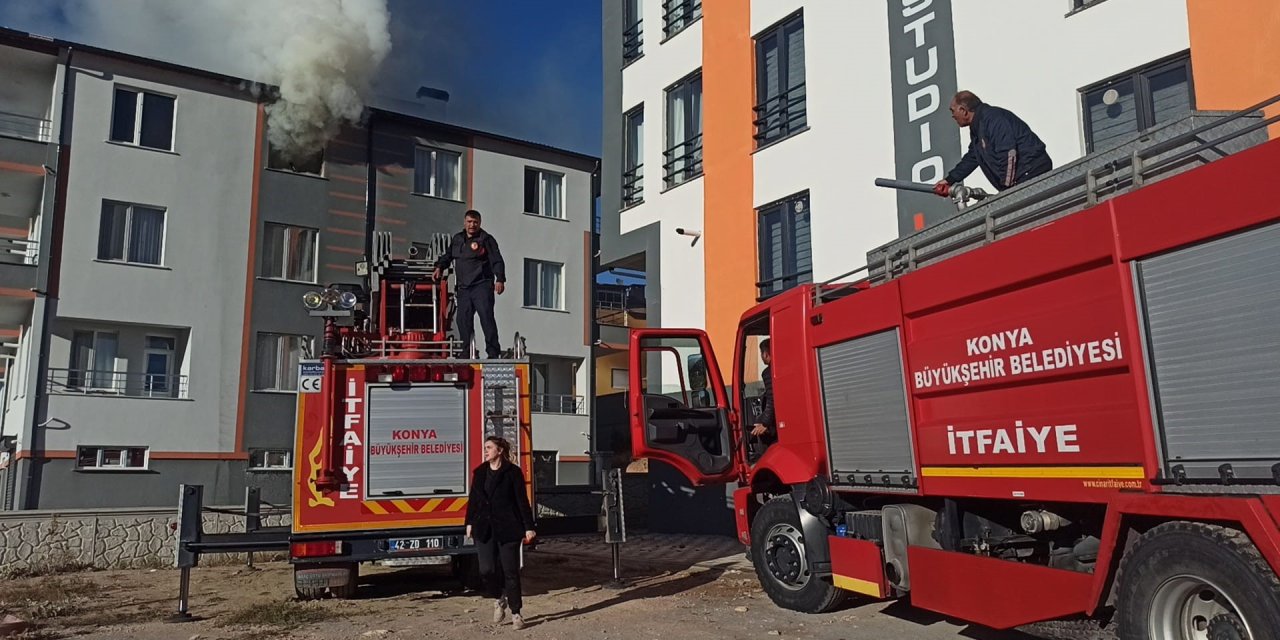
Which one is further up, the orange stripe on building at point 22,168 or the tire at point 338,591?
the orange stripe on building at point 22,168

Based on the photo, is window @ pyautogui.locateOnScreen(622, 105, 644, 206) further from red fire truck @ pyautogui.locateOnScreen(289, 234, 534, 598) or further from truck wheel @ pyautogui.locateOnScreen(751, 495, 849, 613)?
truck wheel @ pyautogui.locateOnScreen(751, 495, 849, 613)

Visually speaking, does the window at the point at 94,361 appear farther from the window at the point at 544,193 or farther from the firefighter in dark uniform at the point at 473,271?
the firefighter in dark uniform at the point at 473,271

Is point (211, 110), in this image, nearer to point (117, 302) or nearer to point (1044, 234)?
point (117, 302)

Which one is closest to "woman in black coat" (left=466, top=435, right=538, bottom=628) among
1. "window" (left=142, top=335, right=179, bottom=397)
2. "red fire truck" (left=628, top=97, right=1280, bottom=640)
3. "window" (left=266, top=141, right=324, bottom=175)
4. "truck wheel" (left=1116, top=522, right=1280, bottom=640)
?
"red fire truck" (left=628, top=97, right=1280, bottom=640)

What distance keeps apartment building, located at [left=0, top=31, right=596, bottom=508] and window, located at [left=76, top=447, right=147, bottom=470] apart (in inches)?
1.6

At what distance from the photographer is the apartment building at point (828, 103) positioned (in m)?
9.77

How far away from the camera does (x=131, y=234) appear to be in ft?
70.3

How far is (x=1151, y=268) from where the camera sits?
489 cm

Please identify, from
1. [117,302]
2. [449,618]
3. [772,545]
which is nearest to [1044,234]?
[772,545]

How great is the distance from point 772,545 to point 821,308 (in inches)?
89.8

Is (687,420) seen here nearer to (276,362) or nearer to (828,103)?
(828,103)

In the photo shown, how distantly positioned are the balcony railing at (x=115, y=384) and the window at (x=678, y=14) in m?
14.1

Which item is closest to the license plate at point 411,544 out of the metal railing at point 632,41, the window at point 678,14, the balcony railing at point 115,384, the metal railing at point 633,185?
the metal railing at point 633,185

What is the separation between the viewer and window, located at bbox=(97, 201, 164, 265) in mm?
21172
